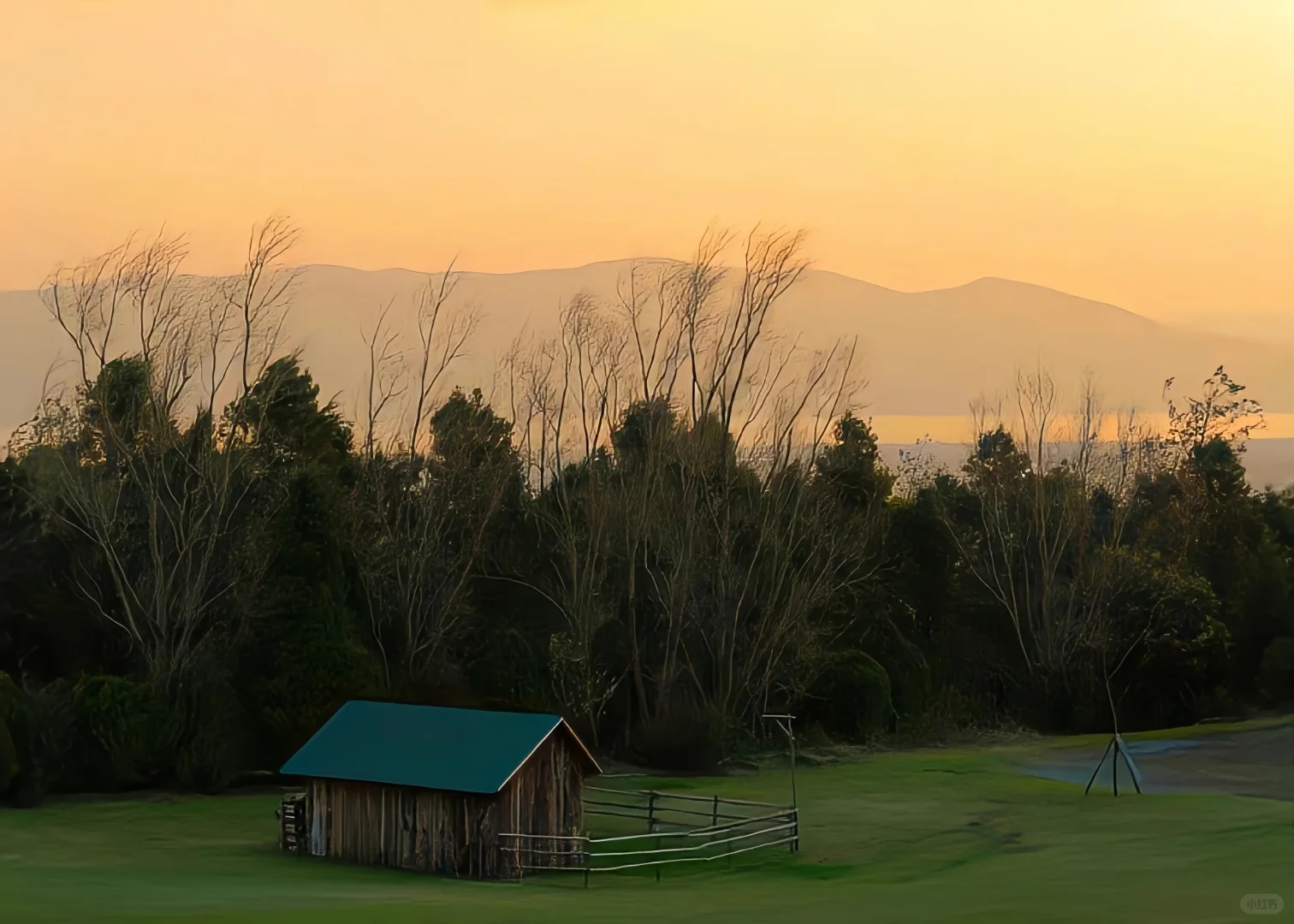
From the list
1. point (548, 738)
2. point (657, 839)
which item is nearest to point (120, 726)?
point (657, 839)

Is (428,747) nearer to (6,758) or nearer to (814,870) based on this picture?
(814,870)

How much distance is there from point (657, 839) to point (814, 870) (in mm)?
4311

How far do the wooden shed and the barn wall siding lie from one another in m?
0.02

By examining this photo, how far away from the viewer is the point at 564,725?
99.6 feet

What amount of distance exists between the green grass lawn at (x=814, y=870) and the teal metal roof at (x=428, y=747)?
1735 millimetres

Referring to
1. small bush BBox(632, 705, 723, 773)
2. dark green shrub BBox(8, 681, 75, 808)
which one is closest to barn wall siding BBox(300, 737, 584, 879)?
dark green shrub BBox(8, 681, 75, 808)

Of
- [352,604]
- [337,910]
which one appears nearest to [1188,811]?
[337,910]

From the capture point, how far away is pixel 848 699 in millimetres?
51438

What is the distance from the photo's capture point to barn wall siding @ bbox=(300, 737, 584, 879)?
28.7 m

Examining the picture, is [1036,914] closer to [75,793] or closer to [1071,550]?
[75,793]

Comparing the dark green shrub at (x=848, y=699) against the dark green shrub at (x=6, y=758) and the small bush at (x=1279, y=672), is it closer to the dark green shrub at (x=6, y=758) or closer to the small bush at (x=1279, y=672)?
the small bush at (x=1279, y=672)

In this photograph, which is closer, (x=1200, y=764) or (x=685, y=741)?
(x=1200, y=764)

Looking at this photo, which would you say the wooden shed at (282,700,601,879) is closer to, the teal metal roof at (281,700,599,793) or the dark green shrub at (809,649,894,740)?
the teal metal roof at (281,700,599,793)

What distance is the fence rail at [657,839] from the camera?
29000 mm
